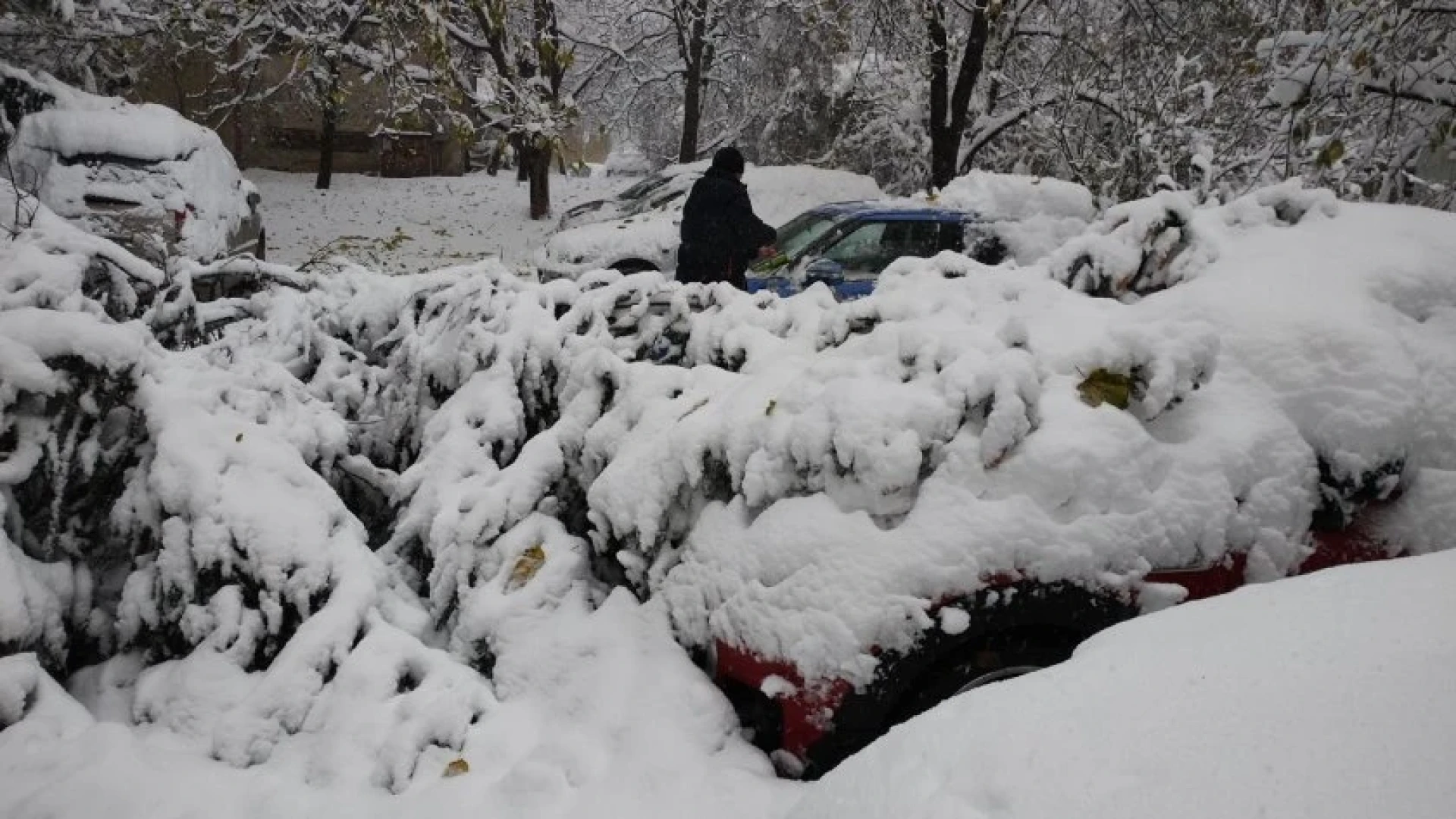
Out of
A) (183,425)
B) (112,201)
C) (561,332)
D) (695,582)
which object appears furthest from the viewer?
(112,201)

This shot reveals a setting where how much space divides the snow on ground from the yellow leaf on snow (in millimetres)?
9850

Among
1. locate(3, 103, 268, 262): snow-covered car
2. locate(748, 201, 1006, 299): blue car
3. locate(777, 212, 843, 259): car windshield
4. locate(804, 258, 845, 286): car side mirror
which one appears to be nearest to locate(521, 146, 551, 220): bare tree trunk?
locate(3, 103, 268, 262): snow-covered car

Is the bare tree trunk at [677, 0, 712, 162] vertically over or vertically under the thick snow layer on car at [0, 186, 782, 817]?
over

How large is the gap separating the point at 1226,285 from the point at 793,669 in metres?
1.85

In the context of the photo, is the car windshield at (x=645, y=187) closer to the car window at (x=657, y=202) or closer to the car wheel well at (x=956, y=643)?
the car window at (x=657, y=202)

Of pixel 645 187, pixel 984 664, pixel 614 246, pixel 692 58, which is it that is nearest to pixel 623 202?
pixel 645 187

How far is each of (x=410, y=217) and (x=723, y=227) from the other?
14723mm

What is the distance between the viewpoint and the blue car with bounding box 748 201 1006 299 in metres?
7.50

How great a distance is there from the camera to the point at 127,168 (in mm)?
8086

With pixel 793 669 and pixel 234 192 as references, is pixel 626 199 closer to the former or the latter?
pixel 234 192

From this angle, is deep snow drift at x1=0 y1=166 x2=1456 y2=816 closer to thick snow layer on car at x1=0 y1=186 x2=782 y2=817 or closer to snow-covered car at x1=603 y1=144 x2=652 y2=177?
thick snow layer on car at x1=0 y1=186 x2=782 y2=817

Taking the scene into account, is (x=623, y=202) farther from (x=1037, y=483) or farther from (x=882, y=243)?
(x=1037, y=483)

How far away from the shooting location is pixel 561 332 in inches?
150

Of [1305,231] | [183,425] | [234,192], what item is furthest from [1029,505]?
[234,192]
